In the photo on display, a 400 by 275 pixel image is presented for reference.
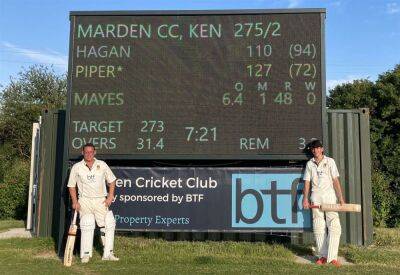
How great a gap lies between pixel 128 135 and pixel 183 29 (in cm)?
193

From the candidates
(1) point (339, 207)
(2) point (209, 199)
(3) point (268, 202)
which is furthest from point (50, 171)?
(1) point (339, 207)

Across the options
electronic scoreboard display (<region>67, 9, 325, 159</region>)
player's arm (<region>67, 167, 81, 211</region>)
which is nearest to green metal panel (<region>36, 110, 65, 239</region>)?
electronic scoreboard display (<region>67, 9, 325, 159</region>)

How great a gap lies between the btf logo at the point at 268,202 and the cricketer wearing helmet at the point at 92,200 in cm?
196

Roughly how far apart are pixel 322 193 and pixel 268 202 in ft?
2.80

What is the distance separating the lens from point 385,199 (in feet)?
43.0

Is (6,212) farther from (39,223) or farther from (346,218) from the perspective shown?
(346,218)

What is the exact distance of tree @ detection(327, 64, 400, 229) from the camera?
1781cm

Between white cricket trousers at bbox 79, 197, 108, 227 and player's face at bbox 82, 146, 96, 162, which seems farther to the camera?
white cricket trousers at bbox 79, 197, 108, 227

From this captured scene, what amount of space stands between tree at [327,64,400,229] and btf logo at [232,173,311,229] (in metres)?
9.92

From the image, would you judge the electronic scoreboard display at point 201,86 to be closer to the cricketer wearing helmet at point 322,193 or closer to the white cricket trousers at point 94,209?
the cricketer wearing helmet at point 322,193

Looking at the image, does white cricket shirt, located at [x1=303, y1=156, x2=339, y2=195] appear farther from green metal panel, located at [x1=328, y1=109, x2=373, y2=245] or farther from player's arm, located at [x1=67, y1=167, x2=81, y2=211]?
player's arm, located at [x1=67, y1=167, x2=81, y2=211]

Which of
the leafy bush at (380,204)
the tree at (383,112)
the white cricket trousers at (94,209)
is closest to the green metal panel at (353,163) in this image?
the white cricket trousers at (94,209)

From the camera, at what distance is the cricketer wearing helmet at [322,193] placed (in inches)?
277

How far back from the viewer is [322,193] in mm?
7105
